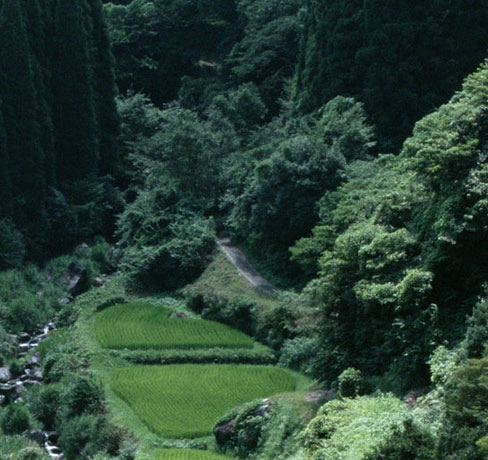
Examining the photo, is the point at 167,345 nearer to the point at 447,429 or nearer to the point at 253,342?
the point at 253,342

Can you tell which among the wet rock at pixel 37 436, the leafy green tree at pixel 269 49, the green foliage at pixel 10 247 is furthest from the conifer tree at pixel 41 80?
the wet rock at pixel 37 436

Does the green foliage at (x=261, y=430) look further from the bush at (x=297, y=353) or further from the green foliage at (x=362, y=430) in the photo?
the bush at (x=297, y=353)

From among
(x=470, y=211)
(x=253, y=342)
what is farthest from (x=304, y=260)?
(x=470, y=211)

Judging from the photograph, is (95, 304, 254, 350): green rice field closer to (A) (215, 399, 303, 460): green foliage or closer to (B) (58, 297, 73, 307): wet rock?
(B) (58, 297, 73, 307): wet rock

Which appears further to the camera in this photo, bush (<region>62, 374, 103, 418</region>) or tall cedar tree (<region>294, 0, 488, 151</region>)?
tall cedar tree (<region>294, 0, 488, 151</region>)

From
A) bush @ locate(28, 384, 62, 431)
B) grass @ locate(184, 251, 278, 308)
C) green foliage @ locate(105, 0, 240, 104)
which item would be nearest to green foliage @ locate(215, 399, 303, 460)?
bush @ locate(28, 384, 62, 431)

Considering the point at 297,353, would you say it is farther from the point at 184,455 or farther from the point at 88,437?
the point at 88,437
